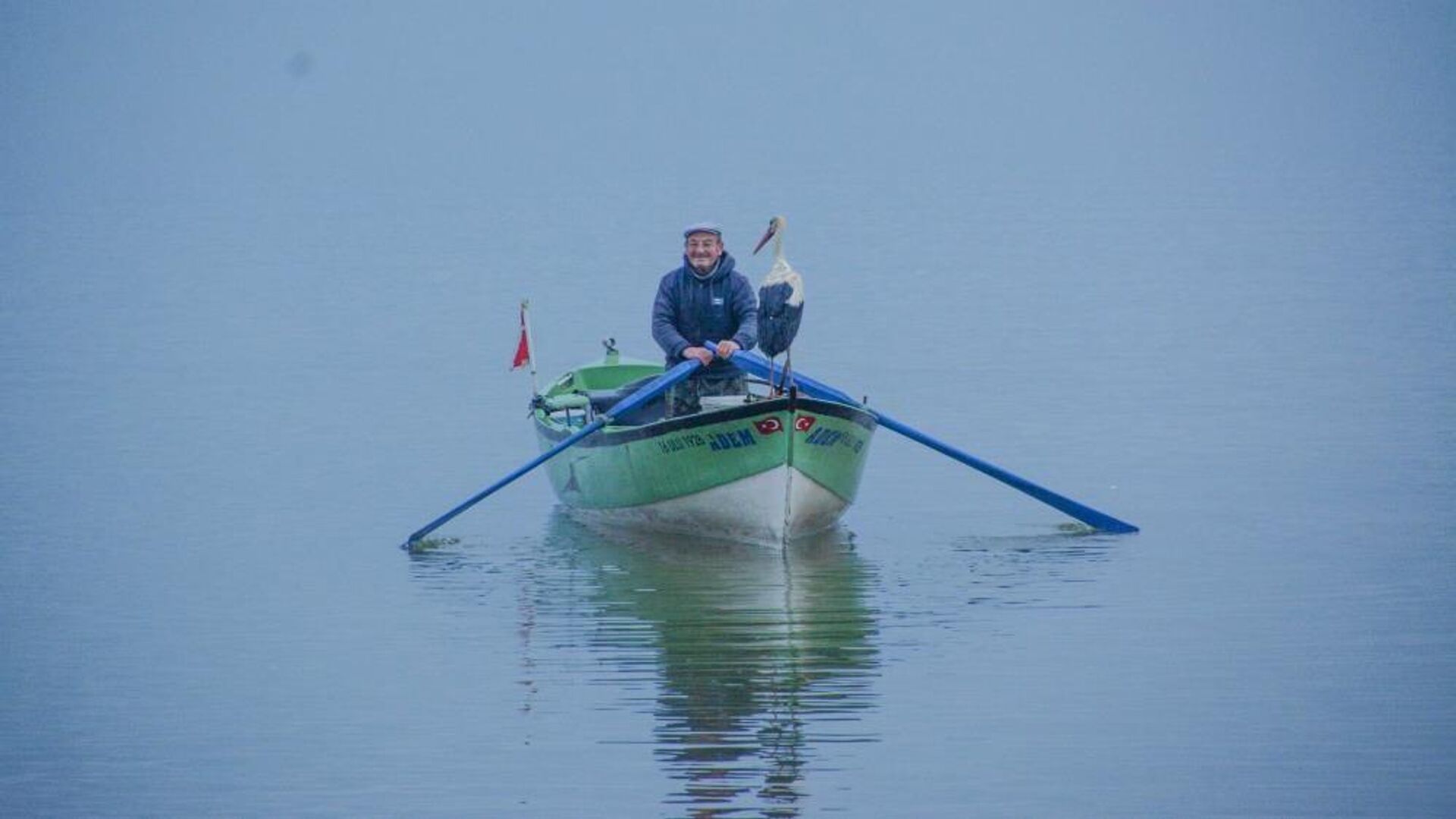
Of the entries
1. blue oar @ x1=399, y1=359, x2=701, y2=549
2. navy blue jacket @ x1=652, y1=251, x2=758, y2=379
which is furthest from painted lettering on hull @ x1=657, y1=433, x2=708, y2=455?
navy blue jacket @ x1=652, y1=251, x2=758, y2=379

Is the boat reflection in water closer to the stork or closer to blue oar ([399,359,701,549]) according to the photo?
blue oar ([399,359,701,549])

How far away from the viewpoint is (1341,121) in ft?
441

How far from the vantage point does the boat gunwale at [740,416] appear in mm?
19906

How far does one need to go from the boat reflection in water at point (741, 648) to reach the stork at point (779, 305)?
1.54 m

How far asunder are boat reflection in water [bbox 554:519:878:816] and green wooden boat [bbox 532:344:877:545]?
0.57ft

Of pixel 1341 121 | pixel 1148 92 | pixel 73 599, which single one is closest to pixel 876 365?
pixel 73 599

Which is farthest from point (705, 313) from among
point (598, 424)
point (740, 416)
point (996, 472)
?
point (996, 472)

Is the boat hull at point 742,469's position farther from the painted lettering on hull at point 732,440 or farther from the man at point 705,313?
the man at point 705,313

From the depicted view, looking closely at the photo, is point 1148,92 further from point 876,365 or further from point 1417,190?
point 876,365

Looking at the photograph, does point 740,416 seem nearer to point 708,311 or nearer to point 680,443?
point 680,443

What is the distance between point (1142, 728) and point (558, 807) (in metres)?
3.26

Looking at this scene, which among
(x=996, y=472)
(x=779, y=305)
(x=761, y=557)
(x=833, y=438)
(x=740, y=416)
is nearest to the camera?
(x=779, y=305)

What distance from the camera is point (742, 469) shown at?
2039 cm

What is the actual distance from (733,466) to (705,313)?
1535 millimetres
